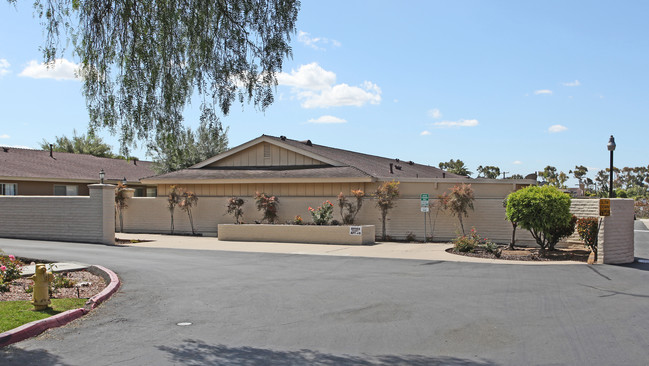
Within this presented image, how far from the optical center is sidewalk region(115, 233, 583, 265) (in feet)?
61.1

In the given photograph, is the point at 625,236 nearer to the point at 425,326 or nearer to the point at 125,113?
the point at 425,326

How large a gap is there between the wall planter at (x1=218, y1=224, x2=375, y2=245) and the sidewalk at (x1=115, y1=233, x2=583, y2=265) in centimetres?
75

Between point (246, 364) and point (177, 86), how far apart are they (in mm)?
5334

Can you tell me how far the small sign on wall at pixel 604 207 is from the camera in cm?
1675

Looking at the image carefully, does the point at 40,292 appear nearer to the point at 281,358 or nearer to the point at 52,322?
the point at 52,322

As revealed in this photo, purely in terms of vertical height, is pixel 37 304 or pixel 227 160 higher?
pixel 227 160

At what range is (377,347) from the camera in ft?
24.5

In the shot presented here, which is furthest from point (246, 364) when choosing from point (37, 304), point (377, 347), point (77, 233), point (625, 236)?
point (77, 233)

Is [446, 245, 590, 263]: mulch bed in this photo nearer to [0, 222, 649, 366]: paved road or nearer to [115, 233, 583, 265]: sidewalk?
[115, 233, 583, 265]: sidewalk

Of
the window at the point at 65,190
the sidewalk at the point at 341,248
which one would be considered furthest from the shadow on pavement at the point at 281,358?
the window at the point at 65,190

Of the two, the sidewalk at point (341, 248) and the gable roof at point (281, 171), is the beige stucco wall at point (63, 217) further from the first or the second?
the gable roof at point (281, 171)

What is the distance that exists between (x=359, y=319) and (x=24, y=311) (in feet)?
17.9

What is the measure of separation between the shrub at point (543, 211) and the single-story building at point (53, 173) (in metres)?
27.3

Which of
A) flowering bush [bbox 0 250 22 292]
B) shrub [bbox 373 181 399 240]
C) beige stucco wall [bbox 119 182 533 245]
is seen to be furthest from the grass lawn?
beige stucco wall [bbox 119 182 533 245]
